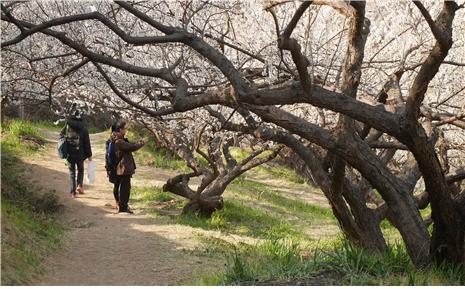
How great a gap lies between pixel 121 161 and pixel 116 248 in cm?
291

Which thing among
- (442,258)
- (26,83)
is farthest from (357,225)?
(26,83)

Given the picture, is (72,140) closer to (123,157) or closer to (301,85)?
(123,157)

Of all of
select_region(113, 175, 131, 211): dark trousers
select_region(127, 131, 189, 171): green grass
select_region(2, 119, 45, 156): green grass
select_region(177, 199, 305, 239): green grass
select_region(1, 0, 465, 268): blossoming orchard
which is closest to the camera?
select_region(1, 0, 465, 268): blossoming orchard

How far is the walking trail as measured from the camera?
7828 mm

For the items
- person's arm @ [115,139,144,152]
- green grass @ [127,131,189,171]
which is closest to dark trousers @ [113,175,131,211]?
person's arm @ [115,139,144,152]

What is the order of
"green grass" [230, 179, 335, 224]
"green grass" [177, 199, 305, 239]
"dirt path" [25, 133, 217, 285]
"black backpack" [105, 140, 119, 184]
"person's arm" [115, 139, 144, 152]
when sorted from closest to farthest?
"dirt path" [25, 133, 217, 285] → "person's arm" [115, 139, 144, 152] → "black backpack" [105, 140, 119, 184] → "green grass" [177, 199, 305, 239] → "green grass" [230, 179, 335, 224]

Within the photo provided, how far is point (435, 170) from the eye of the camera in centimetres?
720

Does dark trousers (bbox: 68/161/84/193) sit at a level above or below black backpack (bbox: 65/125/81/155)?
below

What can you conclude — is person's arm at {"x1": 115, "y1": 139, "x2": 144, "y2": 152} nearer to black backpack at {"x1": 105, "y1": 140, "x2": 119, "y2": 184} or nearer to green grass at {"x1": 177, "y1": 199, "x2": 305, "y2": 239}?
black backpack at {"x1": 105, "y1": 140, "x2": 119, "y2": 184}

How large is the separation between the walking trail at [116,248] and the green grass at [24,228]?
0.20m

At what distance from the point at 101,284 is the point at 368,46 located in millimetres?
7720

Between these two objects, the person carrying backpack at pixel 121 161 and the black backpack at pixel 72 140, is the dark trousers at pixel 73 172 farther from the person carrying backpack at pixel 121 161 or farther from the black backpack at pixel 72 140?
the person carrying backpack at pixel 121 161

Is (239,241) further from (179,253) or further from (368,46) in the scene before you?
(368,46)

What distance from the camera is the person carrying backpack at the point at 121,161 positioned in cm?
1194
